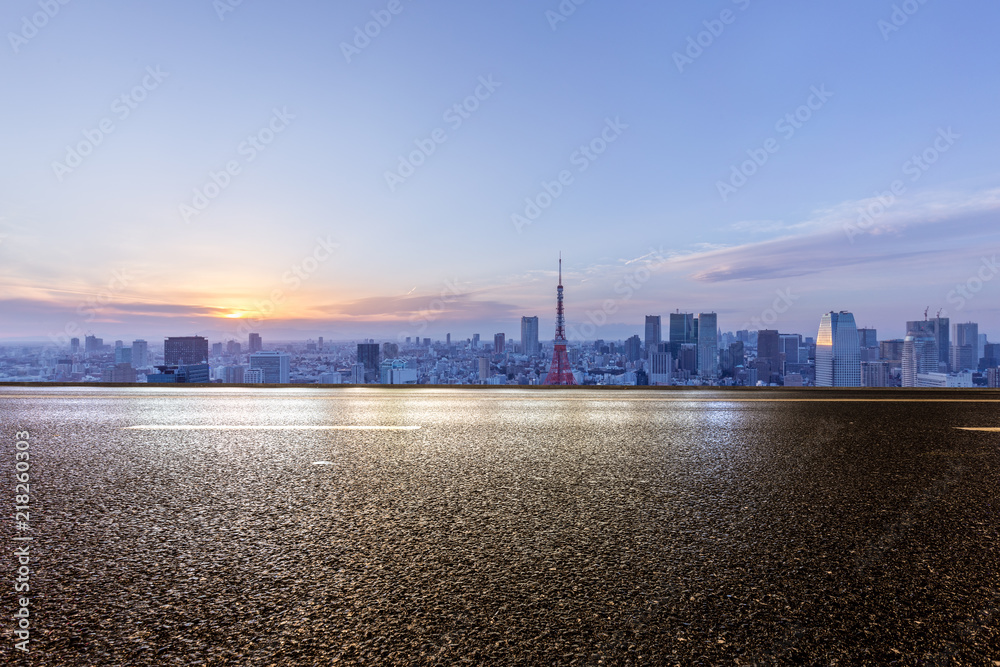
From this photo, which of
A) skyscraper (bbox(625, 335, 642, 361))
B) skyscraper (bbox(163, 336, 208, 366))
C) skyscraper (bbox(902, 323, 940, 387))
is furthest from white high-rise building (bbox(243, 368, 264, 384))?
skyscraper (bbox(625, 335, 642, 361))

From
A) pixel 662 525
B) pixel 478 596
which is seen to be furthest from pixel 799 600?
pixel 478 596

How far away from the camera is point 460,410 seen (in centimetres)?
716

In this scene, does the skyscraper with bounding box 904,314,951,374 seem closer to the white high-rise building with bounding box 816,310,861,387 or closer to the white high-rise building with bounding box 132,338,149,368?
the white high-rise building with bounding box 816,310,861,387

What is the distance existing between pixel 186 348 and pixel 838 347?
41.9m

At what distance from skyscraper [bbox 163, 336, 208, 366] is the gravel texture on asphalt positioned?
1415 inches

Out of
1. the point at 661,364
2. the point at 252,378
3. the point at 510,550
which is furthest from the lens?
the point at 661,364

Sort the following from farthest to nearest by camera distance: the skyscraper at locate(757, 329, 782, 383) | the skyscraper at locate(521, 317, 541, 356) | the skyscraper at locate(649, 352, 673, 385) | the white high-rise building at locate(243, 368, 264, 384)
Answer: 1. the skyscraper at locate(521, 317, 541, 356)
2. the skyscraper at locate(757, 329, 782, 383)
3. the skyscraper at locate(649, 352, 673, 385)
4. the white high-rise building at locate(243, 368, 264, 384)

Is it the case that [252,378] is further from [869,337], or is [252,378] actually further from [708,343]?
[869,337]

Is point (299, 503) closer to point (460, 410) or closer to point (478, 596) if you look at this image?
point (478, 596)

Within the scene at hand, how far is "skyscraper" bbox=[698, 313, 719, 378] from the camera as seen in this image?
54688 mm

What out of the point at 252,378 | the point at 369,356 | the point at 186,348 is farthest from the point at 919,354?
the point at 186,348

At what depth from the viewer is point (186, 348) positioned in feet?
123

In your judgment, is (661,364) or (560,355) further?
(560,355)

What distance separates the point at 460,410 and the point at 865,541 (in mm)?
5280
